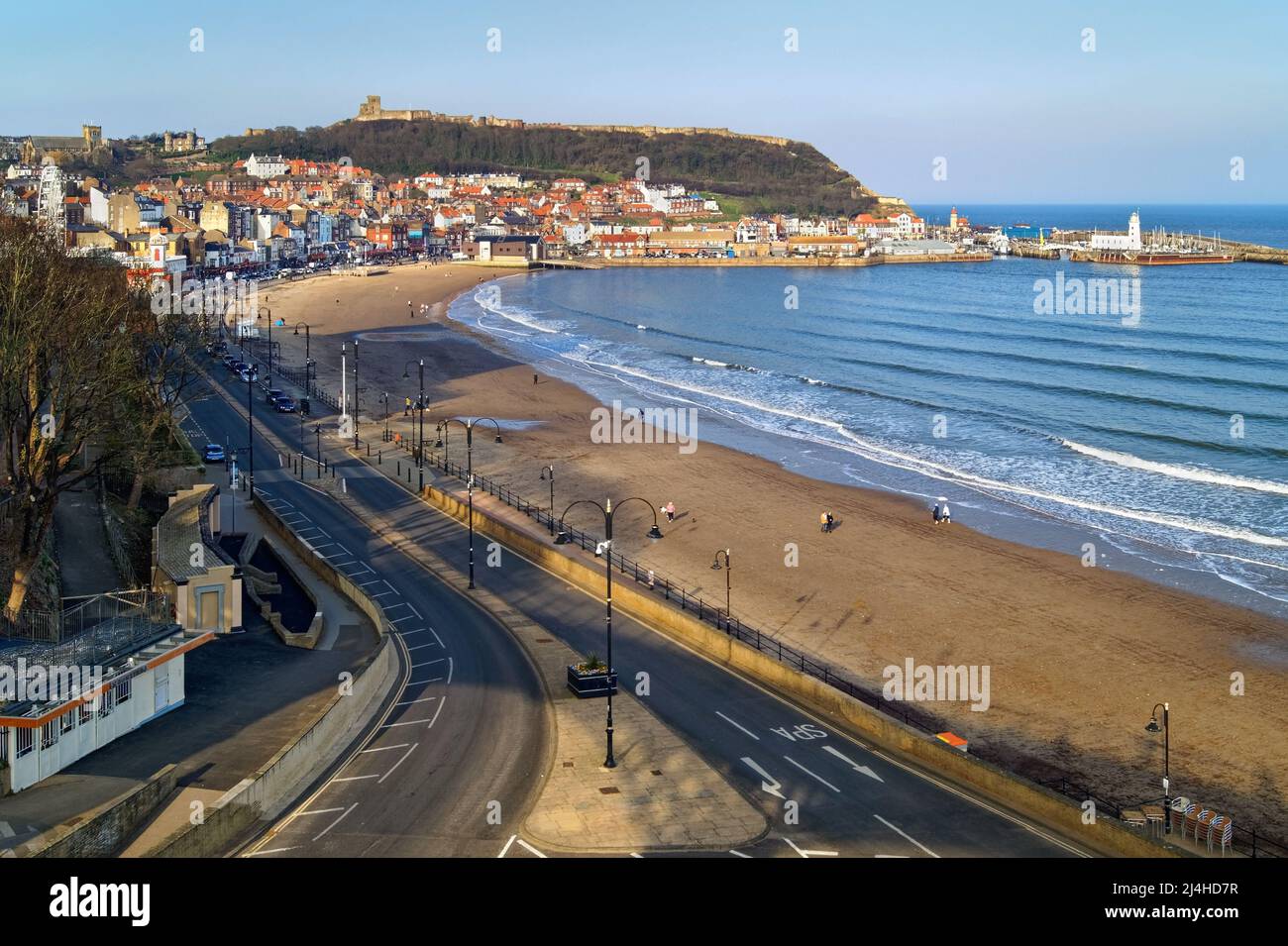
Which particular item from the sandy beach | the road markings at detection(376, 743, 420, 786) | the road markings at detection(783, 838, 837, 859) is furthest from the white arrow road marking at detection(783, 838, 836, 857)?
the road markings at detection(376, 743, 420, 786)

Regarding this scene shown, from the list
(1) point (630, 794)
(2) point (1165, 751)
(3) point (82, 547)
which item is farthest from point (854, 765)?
(3) point (82, 547)

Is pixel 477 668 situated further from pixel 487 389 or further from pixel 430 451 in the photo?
pixel 487 389

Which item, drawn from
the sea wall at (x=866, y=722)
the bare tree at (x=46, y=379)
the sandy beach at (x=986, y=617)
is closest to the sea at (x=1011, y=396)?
the sandy beach at (x=986, y=617)

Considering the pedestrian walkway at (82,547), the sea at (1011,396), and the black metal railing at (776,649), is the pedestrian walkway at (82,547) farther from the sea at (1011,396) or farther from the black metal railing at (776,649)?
the sea at (1011,396)

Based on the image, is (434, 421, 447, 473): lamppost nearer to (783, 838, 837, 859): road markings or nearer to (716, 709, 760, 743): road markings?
(716, 709, 760, 743): road markings

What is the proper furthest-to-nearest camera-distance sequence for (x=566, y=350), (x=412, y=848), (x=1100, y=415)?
(x=566, y=350)
(x=1100, y=415)
(x=412, y=848)
